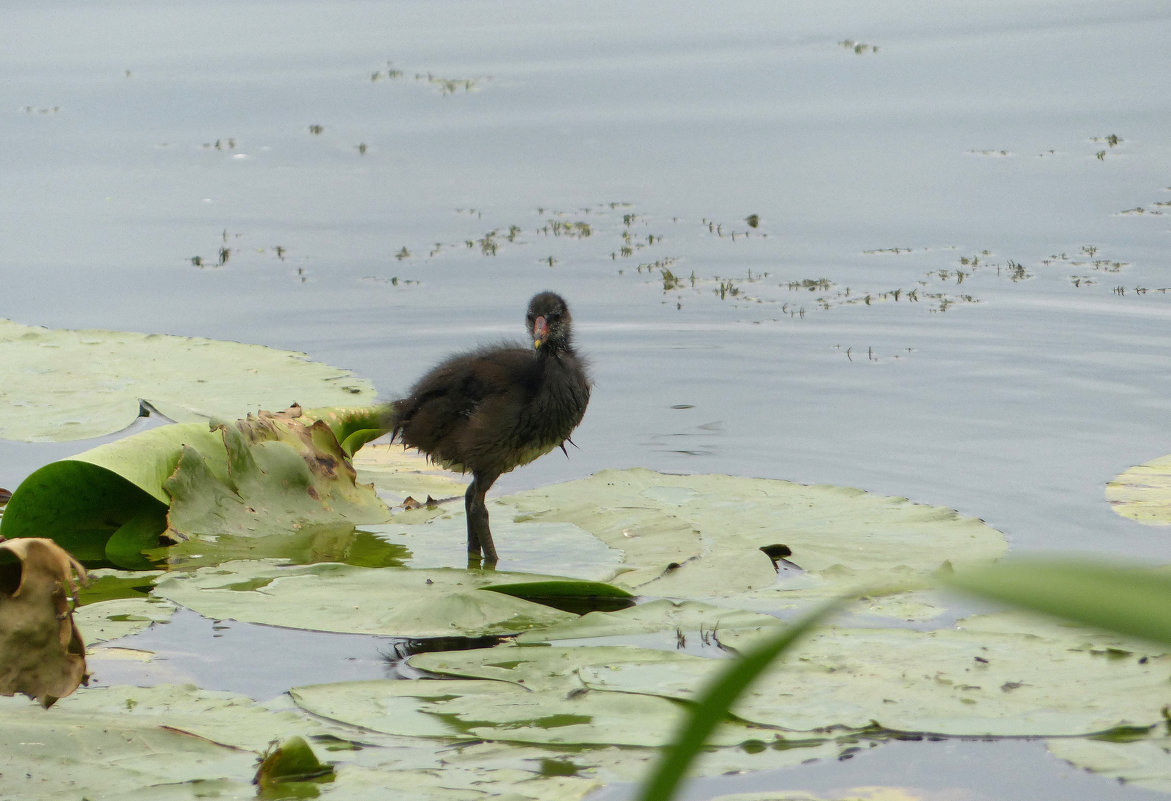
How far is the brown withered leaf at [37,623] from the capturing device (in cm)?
256

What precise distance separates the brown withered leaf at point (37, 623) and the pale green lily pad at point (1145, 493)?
354 cm

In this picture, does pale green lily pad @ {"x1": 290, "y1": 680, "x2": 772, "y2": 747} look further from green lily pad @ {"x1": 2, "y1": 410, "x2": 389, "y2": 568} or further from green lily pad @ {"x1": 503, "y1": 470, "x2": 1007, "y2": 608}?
green lily pad @ {"x1": 2, "y1": 410, "x2": 389, "y2": 568}

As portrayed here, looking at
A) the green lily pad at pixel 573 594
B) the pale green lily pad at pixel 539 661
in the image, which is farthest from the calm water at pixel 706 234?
the green lily pad at pixel 573 594

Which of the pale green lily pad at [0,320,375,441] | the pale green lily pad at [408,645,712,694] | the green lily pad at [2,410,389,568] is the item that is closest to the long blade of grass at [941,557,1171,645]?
the pale green lily pad at [408,645,712,694]

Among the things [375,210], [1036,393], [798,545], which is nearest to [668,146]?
[375,210]

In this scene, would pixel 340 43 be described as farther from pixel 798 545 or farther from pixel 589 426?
pixel 798 545

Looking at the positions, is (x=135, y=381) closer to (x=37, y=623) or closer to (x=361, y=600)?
(x=361, y=600)

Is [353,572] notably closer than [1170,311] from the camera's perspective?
Yes

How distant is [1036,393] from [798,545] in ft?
8.88

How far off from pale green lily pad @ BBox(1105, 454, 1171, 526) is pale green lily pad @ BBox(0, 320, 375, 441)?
11.2 feet

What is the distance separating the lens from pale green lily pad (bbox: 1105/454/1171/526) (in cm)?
450

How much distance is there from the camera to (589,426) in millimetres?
6355

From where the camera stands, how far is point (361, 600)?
3904 mm

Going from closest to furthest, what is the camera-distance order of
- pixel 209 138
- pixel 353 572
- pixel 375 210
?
pixel 353 572, pixel 375 210, pixel 209 138
